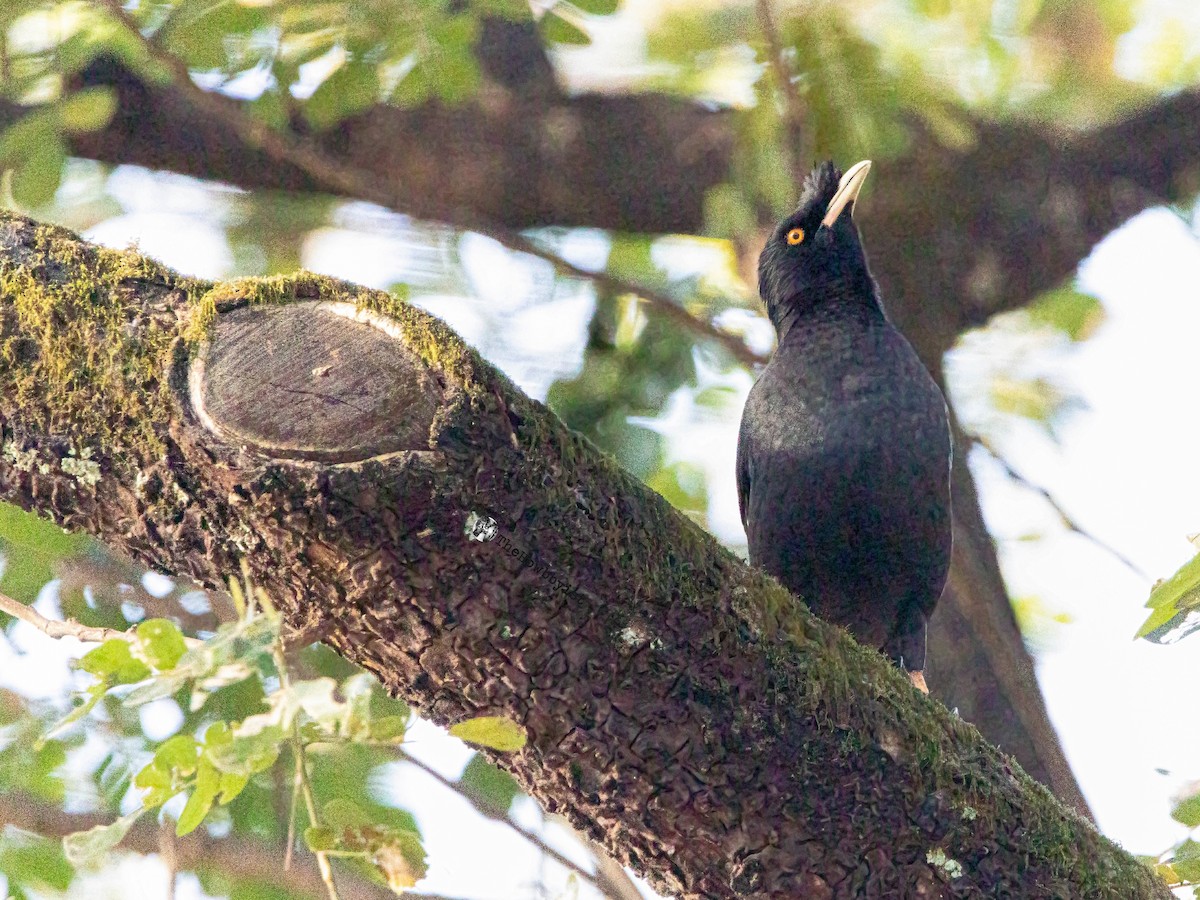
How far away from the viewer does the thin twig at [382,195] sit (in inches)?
148

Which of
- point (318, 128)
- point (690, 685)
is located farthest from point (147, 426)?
point (318, 128)

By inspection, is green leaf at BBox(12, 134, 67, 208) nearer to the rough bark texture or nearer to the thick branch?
the thick branch

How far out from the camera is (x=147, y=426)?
1749 mm

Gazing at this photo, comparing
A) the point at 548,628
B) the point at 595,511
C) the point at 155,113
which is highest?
the point at 595,511

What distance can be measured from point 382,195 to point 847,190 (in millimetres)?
1448

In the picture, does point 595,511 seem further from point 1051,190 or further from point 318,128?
point 1051,190

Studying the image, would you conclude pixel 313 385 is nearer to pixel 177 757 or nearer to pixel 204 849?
pixel 177 757

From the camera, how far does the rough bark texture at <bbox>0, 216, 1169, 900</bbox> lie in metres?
1.73

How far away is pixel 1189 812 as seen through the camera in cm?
251

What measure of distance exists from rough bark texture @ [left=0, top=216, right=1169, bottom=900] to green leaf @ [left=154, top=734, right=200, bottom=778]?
0.33 m

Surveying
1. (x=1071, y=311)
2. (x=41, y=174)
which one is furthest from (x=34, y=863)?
(x=1071, y=311)

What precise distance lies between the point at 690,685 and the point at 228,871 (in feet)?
6.15

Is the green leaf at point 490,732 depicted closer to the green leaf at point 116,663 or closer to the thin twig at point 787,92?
the green leaf at point 116,663

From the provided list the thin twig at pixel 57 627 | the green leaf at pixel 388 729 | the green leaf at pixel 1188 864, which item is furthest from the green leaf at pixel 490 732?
the green leaf at pixel 1188 864
